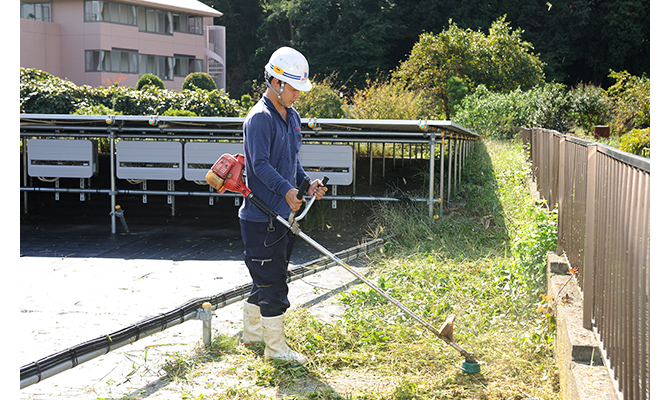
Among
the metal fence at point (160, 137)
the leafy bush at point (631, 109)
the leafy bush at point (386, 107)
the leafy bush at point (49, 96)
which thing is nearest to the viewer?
the metal fence at point (160, 137)

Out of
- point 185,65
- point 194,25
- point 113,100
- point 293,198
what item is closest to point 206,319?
point 293,198

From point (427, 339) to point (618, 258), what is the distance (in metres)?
2.29

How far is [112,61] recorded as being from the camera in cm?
4250

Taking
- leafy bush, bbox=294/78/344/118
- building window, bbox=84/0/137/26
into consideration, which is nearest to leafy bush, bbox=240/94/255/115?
leafy bush, bbox=294/78/344/118

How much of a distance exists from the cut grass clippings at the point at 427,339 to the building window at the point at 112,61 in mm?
38797

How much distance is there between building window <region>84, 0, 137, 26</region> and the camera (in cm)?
4140

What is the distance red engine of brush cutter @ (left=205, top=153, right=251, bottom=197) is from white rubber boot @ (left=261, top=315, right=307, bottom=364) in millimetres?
992

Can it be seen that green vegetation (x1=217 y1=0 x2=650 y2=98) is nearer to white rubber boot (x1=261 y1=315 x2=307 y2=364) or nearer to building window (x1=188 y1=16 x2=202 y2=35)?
building window (x1=188 y1=16 x2=202 y2=35)

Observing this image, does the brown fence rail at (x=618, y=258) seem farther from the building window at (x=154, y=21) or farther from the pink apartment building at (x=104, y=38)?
the building window at (x=154, y=21)

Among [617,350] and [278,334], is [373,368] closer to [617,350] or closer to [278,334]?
[278,334]

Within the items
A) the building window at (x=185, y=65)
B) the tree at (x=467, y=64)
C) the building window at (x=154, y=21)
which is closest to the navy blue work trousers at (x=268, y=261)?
the tree at (x=467, y=64)

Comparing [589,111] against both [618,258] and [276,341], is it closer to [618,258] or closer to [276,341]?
[276,341]

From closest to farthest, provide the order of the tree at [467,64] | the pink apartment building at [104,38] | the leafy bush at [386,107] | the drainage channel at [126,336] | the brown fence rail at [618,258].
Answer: the brown fence rail at [618,258] < the drainage channel at [126,336] < the leafy bush at [386,107] < the tree at [467,64] < the pink apartment building at [104,38]

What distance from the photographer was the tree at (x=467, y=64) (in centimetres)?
3209
